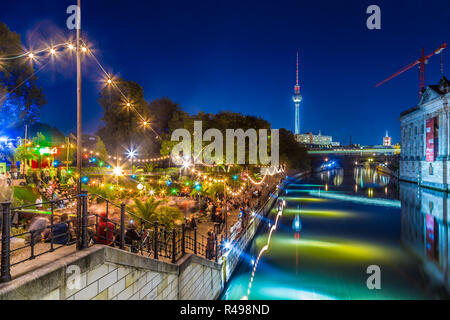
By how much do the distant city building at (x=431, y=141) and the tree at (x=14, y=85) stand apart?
212ft

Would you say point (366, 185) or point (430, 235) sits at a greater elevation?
point (366, 185)

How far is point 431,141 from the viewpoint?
62.8 meters

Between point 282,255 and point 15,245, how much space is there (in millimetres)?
18218

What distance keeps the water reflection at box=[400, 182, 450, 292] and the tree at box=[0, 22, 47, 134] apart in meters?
37.9

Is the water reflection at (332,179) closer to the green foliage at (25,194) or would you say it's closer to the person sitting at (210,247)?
the person sitting at (210,247)

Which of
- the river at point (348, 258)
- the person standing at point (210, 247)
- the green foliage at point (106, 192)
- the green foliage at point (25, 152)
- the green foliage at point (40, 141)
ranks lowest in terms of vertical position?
the river at point (348, 258)

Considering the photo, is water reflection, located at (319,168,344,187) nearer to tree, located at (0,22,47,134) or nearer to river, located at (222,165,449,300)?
river, located at (222,165,449,300)

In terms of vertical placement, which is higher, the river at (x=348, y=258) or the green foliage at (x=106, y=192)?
the green foliage at (x=106, y=192)

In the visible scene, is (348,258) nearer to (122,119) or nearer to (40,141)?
(40,141)

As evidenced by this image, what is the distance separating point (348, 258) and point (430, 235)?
455 inches

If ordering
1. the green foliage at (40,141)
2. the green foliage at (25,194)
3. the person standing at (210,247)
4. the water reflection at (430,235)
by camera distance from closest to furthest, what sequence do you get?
the person standing at (210,247), the green foliage at (25,194), the water reflection at (430,235), the green foliage at (40,141)

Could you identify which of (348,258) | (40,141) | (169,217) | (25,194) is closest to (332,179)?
(348,258)

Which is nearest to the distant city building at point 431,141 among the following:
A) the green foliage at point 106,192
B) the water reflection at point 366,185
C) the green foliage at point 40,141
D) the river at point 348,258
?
the water reflection at point 366,185

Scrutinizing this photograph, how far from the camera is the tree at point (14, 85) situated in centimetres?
3216
